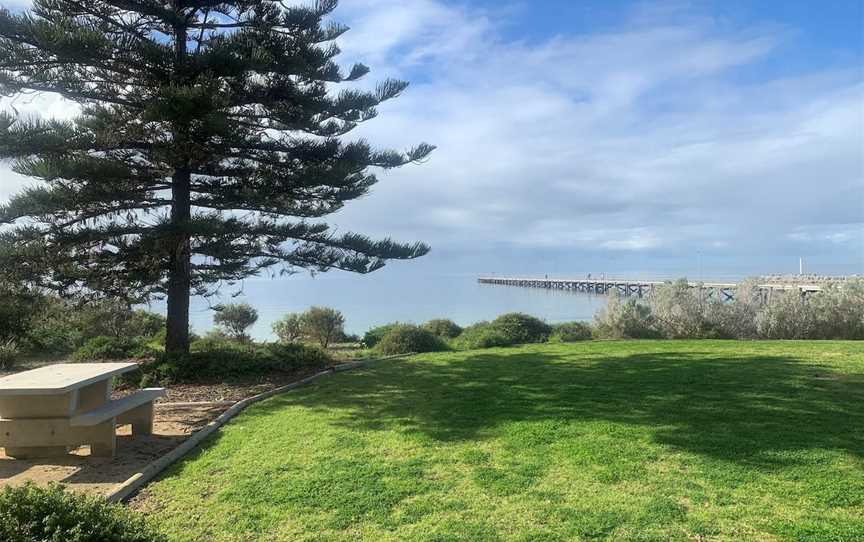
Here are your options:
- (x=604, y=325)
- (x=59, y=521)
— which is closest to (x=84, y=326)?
(x=604, y=325)

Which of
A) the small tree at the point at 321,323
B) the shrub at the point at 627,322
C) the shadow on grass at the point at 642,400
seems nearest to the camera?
the shadow on grass at the point at 642,400

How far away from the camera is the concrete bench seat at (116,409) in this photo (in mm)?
4379

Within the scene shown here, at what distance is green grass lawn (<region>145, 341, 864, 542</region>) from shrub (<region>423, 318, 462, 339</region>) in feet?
25.6

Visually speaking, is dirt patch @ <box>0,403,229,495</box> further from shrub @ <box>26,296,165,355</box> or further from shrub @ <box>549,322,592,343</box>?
shrub @ <box>549,322,592,343</box>

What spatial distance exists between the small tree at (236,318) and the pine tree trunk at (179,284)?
6.71 meters

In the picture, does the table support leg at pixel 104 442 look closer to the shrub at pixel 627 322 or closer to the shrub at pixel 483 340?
the shrub at pixel 483 340

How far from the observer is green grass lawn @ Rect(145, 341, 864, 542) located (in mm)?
3031

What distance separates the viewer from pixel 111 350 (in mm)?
10008

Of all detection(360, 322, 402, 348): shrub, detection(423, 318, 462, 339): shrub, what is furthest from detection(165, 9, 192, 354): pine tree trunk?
detection(423, 318, 462, 339): shrub

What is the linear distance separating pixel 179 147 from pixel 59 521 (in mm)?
6870

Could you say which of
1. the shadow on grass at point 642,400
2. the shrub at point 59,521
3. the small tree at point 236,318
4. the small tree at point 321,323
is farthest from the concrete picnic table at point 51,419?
the small tree at point 236,318

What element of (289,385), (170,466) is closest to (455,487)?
(170,466)

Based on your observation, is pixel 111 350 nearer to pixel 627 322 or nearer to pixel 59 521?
pixel 59 521

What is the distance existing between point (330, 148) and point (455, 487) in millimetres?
6833
